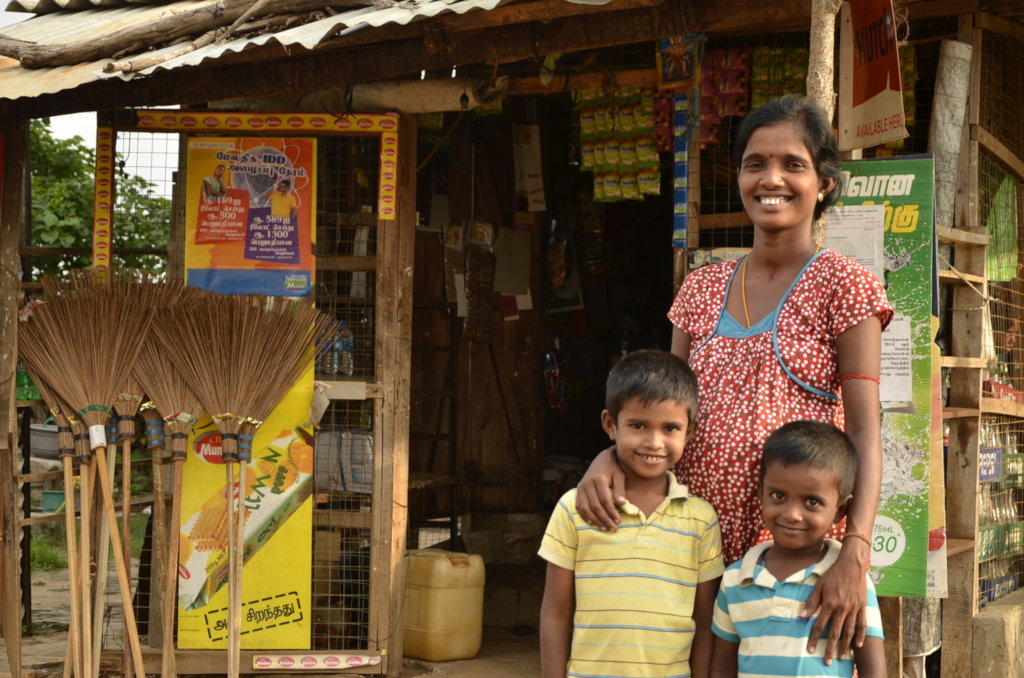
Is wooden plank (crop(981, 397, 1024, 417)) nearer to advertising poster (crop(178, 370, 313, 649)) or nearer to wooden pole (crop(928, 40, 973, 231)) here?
wooden pole (crop(928, 40, 973, 231))

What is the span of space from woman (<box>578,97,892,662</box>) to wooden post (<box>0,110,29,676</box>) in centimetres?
353

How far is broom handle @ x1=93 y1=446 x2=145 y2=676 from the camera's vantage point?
4398 mm

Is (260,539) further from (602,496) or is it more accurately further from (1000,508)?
(1000,508)

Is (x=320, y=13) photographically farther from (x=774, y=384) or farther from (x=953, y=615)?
(x=953, y=615)

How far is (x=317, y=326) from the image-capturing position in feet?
15.9

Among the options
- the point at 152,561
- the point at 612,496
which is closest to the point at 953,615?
the point at 612,496

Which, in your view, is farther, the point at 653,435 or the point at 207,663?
the point at 207,663

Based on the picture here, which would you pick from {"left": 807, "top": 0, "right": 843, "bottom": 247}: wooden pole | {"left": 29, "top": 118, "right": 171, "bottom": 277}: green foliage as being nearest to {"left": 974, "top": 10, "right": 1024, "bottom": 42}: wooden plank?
{"left": 807, "top": 0, "right": 843, "bottom": 247}: wooden pole

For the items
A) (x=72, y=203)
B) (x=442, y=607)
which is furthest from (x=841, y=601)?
(x=72, y=203)

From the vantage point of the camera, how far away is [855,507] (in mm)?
2232

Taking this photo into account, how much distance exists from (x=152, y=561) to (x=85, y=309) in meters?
1.30

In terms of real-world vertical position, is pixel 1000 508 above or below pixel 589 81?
below

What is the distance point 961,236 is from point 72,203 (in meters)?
8.46

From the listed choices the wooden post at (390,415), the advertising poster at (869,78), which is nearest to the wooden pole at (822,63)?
the advertising poster at (869,78)
